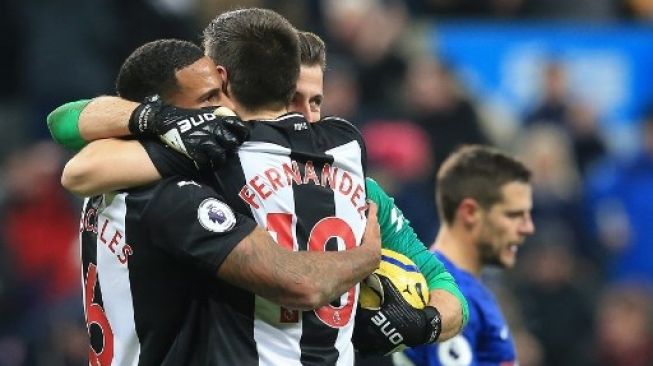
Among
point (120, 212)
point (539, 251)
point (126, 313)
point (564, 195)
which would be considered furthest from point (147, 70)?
point (564, 195)

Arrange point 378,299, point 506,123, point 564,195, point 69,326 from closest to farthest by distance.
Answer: point 378,299 < point 69,326 < point 564,195 < point 506,123

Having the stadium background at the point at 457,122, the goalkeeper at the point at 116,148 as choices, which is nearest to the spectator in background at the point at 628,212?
the stadium background at the point at 457,122

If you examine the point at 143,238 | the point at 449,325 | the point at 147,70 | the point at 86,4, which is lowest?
the point at 86,4

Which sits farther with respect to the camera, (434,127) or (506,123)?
(506,123)

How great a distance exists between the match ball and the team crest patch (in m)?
0.62

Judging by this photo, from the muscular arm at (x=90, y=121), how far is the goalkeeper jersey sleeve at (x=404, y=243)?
915 mm

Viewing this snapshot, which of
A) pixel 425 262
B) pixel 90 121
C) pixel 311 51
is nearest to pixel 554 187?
pixel 425 262

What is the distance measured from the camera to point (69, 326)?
377 inches

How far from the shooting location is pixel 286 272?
4352 mm

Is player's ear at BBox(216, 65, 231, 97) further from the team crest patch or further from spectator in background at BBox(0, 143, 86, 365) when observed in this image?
spectator in background at BBox(0, 143, 86, 365)

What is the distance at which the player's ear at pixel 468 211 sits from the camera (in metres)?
6.79

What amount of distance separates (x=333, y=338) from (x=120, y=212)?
2.49ft

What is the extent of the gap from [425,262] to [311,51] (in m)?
0.82

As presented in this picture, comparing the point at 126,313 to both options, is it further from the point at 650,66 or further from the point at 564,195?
the point at 650,66
